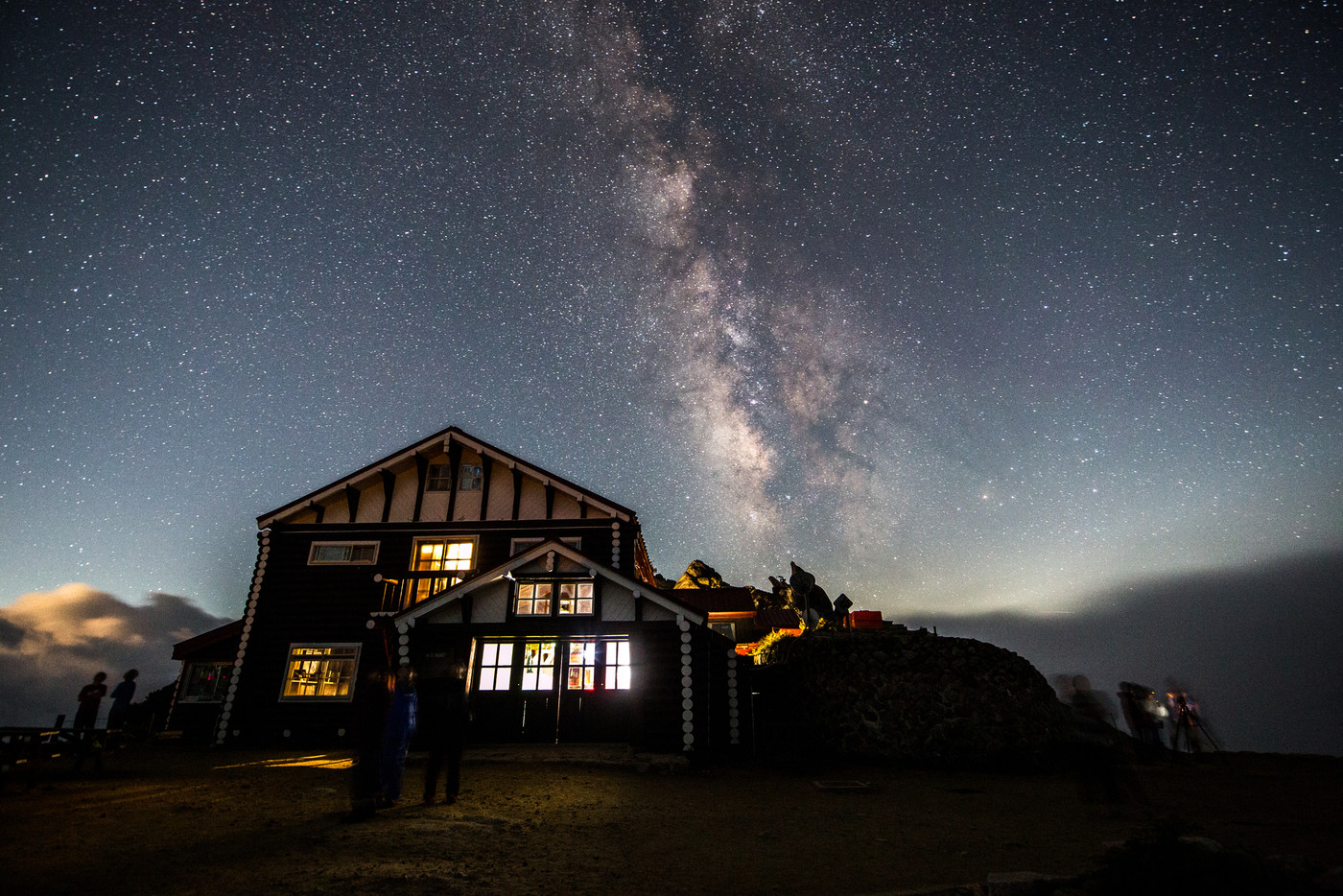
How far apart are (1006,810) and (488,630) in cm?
1199

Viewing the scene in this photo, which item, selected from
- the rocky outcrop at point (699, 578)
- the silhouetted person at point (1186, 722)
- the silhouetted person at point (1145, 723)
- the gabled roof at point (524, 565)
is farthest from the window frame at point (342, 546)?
the rocky outcrop at point (699, 578)

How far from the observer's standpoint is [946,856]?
6.94m

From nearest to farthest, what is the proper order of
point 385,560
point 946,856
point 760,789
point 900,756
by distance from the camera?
point 946,856, point 760,789, point 900,756, point 385,560

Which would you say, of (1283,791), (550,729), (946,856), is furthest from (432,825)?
(1283,791)

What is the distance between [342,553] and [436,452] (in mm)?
4454

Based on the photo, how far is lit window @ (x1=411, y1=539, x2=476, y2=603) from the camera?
64.1ft

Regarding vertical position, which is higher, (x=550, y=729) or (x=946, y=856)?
(x=550, y=729)

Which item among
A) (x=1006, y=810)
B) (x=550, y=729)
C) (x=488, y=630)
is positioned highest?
(x=488, y=630)

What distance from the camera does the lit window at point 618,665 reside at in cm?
1549

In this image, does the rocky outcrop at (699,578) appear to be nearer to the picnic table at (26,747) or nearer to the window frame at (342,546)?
the window frame at (342,546)

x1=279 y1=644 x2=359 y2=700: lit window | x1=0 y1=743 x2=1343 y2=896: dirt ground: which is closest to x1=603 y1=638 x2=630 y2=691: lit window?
x1=0 y1=743 x2=1343 y2=896: dirt ground

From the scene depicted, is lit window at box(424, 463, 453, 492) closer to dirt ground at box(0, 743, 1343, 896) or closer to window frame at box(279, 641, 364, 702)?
window frame at box(279, 641, 364, 702)

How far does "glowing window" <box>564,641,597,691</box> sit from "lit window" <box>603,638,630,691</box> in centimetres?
34

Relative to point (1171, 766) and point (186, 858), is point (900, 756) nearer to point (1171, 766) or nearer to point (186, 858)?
point (1171, 766)
